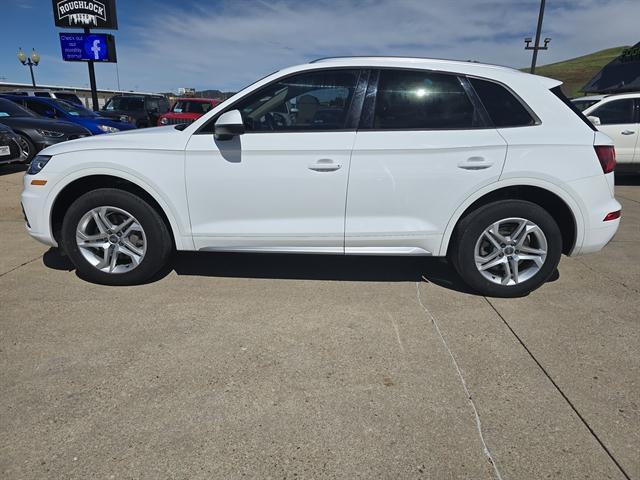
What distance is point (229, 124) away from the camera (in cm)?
310

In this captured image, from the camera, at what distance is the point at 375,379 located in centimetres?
251

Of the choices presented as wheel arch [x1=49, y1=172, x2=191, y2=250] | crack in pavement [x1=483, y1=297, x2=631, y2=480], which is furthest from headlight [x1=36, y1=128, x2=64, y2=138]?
crack in pavement [x1=483, y1=297, x2=631, y2=480]

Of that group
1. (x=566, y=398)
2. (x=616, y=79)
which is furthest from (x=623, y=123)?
(x=616, y=79)

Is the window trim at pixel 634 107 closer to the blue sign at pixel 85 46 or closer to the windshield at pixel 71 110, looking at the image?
the windshield at pixel 71 110

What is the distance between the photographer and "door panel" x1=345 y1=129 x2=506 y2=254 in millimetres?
3242

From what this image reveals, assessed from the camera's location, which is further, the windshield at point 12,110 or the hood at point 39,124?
the windshield at point 12,110

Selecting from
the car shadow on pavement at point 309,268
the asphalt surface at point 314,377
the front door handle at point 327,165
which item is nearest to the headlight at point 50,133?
the car shadow on pavement at point 309,268

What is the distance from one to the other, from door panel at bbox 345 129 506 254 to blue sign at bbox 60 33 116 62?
1598 centimetres

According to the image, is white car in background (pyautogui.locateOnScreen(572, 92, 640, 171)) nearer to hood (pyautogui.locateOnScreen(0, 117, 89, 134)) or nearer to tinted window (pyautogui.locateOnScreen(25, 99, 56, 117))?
hood (pyautogui.locateOnScreen(0, 117, 89, 134))

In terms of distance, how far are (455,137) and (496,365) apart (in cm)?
162

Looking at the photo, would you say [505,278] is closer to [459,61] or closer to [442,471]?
[459,61]

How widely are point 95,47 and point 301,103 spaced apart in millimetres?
15637

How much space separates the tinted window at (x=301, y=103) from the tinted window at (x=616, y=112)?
771 centimetres

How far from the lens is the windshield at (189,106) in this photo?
1598 cm
